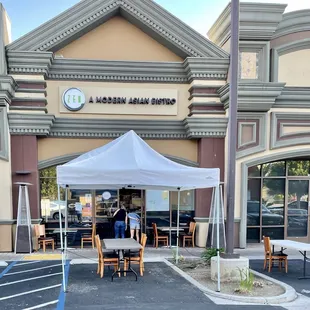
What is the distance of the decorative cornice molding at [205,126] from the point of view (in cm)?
1059

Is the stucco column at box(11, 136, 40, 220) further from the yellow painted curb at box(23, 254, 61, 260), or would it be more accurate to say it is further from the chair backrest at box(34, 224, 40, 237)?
the yellow painted curb at box(23, 254, 61, 260)

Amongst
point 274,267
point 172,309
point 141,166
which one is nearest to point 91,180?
point 141,166

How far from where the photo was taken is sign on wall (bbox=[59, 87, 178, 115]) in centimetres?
1048

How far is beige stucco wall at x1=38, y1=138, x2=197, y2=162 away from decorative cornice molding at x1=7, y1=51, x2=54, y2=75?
2309 mm

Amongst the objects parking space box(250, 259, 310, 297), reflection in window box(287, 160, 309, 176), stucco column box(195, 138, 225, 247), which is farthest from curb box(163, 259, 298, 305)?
reflection in window box(287, 160, 309, 176)

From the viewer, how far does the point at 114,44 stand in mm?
10797

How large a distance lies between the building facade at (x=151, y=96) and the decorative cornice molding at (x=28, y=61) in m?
0.03

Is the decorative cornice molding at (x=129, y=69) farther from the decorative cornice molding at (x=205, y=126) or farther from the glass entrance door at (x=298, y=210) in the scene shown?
the glass entrance door at (x=298, y=210)

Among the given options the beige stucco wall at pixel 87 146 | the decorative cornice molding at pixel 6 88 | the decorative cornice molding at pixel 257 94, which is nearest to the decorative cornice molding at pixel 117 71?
the decorative cornice molding at pixel 6 88

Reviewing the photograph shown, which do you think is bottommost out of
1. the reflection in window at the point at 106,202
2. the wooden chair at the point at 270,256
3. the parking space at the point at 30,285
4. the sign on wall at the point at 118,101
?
the parking space at the point at 30,285

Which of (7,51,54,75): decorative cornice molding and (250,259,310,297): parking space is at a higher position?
(7,51,54,75): decorative cornice molding

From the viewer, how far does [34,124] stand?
396 inches

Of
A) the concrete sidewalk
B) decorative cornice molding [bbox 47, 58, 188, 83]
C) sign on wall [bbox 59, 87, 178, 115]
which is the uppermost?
decorative cornice molding [bbox 47, 58, 188, 83]

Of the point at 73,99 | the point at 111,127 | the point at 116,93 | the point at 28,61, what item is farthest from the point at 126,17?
the point at 111,127
